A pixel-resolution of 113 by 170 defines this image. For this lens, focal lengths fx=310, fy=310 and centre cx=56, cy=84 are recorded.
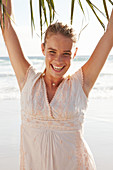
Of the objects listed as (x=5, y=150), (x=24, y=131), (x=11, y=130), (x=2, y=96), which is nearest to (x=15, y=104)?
(x=2, y=96)

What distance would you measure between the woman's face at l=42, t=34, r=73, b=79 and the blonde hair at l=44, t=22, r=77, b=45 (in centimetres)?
2

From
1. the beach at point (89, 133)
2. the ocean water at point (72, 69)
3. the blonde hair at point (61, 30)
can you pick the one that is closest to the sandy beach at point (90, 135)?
the beach at point (89, 133)

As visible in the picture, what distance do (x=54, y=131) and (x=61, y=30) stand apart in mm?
510

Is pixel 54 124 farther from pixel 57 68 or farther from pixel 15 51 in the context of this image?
pixel 15 51

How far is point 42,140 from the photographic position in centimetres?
155

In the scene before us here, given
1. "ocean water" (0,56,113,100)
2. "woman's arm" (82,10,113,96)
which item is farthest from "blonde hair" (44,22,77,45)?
"ocean water" (0,56,113,100)

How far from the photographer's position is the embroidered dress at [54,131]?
153 cm

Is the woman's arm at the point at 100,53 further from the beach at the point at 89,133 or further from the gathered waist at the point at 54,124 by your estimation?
the beach at the point at 89,133

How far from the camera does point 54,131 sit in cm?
155

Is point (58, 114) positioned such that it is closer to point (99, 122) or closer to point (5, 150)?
point (5, 150)

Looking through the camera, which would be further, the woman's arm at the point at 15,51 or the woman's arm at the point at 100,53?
the woman's arm at the point at 15,51

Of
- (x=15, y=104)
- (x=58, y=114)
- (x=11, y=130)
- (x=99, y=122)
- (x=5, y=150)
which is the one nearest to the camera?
(x=58, y=114)

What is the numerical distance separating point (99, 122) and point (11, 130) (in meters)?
1.39

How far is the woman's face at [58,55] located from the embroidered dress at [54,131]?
120 millimetres
